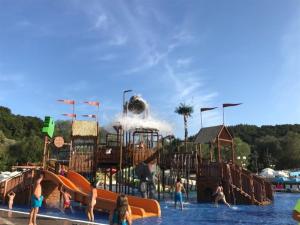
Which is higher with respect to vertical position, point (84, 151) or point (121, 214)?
point (84, 151)

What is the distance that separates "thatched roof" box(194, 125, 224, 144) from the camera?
28.8 meters

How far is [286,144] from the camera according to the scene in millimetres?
97375

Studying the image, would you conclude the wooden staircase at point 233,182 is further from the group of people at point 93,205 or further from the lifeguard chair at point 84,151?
the lifeguard chair at point 84,151

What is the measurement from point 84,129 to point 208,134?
9474mm

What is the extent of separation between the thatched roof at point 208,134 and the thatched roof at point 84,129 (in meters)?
8.04

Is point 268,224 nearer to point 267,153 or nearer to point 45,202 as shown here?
point 45,202

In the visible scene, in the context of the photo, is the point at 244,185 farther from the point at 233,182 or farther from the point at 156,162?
the point at 156,162

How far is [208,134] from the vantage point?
29.6 m

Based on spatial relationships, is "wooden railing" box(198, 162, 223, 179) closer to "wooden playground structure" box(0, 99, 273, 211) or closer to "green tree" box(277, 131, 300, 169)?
"wooden playground structure" box(0, 99, 273, 211)

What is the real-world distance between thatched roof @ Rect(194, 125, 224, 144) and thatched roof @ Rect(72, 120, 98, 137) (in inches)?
316

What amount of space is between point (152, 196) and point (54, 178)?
356 inches

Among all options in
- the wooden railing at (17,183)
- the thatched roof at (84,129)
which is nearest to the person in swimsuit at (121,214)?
the wooden railing at (17,183)

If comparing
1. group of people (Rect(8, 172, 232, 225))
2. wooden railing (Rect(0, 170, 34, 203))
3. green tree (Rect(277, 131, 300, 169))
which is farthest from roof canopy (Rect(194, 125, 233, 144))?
green tree (Rect(277, 131, 300, 169))

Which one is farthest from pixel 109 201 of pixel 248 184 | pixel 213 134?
pixel 213 134
